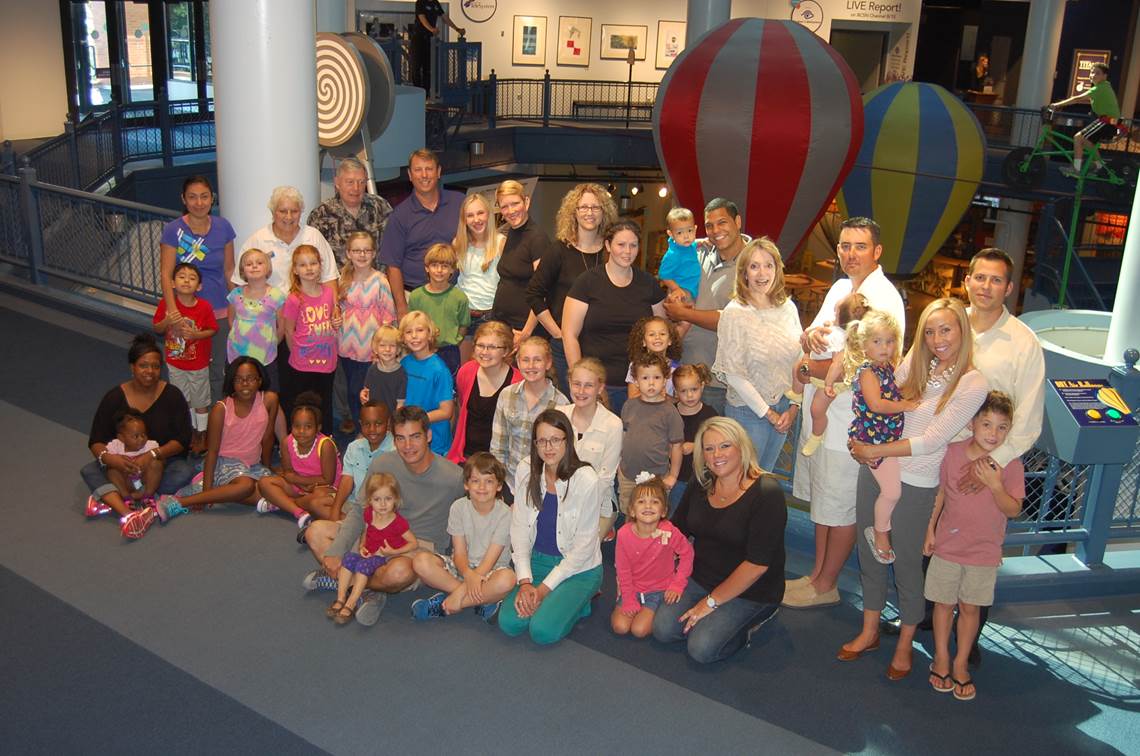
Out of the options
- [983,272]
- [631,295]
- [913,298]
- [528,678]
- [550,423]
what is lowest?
[913,298]

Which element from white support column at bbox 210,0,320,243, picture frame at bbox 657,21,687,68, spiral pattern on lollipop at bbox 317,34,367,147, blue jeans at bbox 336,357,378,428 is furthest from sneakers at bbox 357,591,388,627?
picture frame at bbox 657,21,687,68

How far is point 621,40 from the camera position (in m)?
24.7

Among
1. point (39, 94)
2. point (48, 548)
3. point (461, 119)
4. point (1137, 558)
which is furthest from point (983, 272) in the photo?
point (39, 94)

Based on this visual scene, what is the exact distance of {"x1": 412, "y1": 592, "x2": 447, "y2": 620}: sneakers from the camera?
18.6ft

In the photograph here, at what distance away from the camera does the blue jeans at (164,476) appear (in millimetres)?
6703

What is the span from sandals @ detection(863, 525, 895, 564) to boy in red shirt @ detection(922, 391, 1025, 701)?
17 cm

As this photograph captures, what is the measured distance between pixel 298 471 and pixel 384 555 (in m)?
1.18

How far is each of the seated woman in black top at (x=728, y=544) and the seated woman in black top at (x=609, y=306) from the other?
1.18 metres

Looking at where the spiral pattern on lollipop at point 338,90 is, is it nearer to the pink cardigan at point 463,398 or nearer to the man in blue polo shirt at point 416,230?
the man in blue polo shirt at point 416,230

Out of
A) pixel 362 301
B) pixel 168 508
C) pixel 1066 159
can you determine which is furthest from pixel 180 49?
pixel 1066 159

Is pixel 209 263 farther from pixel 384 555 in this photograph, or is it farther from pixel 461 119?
pixel 461 119

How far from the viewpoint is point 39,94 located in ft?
60.8

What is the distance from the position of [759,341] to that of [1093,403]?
71.5 inches

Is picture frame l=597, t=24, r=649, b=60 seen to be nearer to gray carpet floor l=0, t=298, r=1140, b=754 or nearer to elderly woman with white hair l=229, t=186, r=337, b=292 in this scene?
elderly woman with white hair l=229, t=186, r=337, b=292
